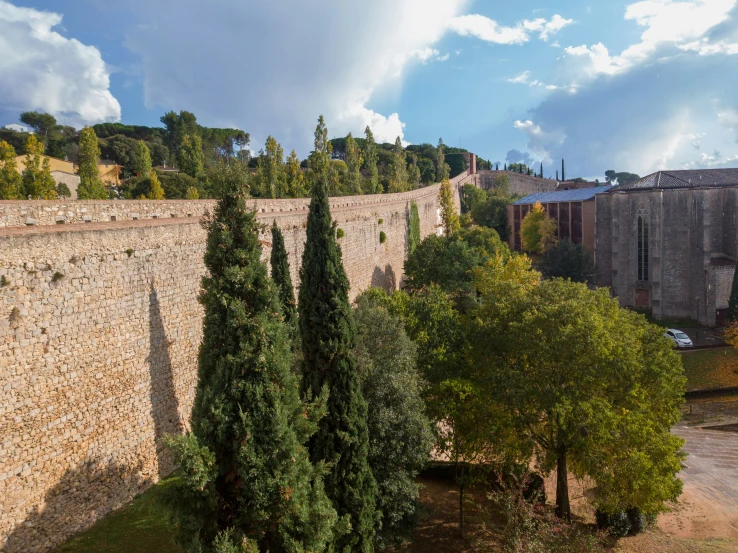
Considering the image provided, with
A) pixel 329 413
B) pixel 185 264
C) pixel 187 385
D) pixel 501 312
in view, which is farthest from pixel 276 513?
pixel 501 312

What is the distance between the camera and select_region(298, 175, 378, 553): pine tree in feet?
33.8

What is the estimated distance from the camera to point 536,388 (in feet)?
43.8

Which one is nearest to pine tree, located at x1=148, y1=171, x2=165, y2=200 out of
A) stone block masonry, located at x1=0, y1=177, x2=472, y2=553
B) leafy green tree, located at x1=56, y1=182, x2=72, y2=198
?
leafy green tree, located at x1=56, y1=182, x2=72, y2=198

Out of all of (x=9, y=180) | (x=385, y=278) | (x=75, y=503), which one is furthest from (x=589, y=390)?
(x=9, y=180)

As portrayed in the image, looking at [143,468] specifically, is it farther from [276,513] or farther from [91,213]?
[91,213]

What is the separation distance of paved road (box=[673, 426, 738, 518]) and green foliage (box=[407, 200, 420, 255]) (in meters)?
20.0

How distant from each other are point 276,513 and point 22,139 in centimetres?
5499

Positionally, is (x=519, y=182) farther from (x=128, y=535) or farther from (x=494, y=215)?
(x=128, y=535)

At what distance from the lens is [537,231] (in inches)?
1896

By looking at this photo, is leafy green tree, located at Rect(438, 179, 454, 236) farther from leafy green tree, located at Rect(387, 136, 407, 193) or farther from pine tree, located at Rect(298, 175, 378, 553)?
pine tree, located at Rect(298, 175, 378, 553)

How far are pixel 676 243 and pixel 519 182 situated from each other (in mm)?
48626

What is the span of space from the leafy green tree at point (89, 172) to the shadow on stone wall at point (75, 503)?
17.5 meters

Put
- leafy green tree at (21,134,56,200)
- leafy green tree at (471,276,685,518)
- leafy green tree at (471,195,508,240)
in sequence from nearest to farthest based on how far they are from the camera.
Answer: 1. leafy green tree at (471,276,685,518)
2. leafy green tree at (21,134,56,200)
3. leafy green tree at (471,195,508,240)

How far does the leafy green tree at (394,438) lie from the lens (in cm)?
1140
